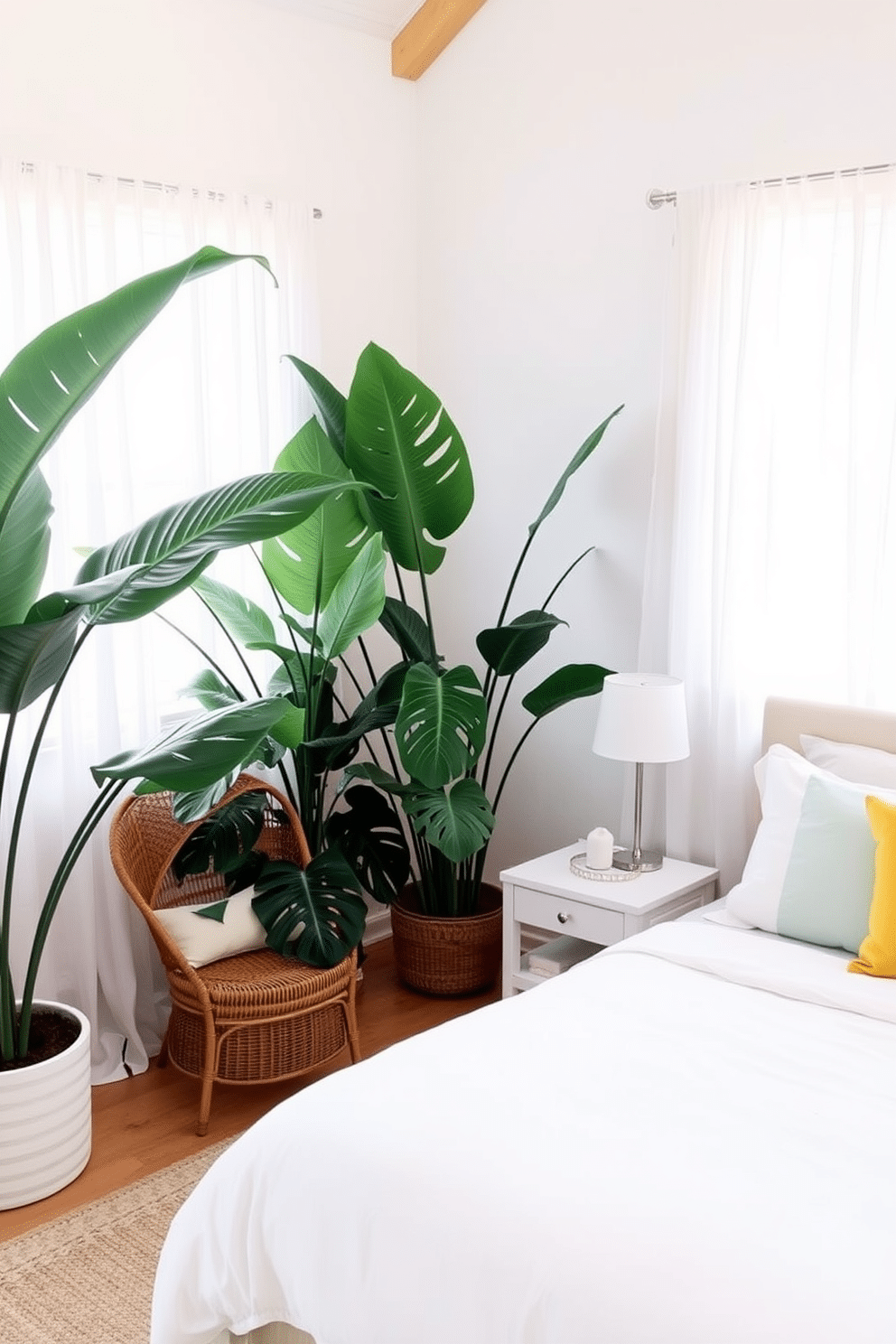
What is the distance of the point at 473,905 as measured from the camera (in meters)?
4.02

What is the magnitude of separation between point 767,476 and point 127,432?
1.69m

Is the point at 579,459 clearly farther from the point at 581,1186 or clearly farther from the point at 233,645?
the point at 581,1186

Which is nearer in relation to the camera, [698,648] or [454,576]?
[698,648]

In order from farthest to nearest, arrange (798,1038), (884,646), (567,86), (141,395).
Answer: (567,86) → (141,395) → (884,646) → (798,1038)

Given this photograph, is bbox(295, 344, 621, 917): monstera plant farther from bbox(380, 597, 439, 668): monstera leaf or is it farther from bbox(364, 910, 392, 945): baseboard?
bbox(364, 910, 392, 945): baseboard

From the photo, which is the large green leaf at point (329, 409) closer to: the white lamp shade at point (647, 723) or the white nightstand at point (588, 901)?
the white lamp shade at point (647, 723)

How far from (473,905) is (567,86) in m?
2.49

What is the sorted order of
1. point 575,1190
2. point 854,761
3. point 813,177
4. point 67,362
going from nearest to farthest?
point 575,1190 → point 67,362 → point 854,761 → point 813,177

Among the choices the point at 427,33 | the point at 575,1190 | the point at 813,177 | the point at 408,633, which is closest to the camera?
the point at 575,1190

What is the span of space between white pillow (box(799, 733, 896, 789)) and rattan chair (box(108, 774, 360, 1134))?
1296mm

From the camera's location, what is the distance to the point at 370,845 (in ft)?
12.6

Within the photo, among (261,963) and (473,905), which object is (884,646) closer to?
(473,905)

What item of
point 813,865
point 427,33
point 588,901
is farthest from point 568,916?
point 427,33

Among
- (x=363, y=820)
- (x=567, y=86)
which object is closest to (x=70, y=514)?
(x=363, y=820)
